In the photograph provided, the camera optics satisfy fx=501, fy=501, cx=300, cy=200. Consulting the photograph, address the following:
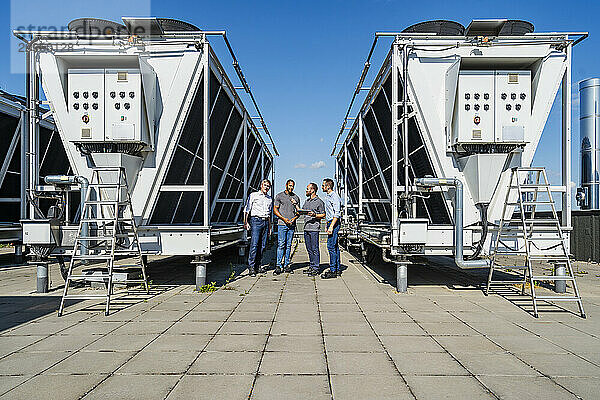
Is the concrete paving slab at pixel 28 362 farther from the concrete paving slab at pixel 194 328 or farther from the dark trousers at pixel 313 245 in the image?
the dark trousers at pixel 313 245

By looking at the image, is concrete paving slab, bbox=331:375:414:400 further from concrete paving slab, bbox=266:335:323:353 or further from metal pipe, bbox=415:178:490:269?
metal pipe, bbox=415:178:490:269

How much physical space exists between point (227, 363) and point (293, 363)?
52 cm

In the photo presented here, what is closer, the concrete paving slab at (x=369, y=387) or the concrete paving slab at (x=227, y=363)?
the concrete paving slab at (x=369, y=387)

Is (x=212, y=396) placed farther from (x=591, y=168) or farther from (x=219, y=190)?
(x=591, y=168)

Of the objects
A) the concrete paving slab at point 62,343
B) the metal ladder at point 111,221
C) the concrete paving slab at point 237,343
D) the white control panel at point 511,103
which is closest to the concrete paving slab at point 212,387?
the concrete paving slab at point 237,343

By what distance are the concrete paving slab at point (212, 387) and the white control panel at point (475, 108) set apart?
4.98 metres

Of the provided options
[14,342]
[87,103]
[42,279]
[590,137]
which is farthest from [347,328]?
[590,137]

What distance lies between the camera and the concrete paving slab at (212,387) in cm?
327

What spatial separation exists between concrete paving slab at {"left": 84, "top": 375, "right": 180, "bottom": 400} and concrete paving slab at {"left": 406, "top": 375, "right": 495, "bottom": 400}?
1687mm

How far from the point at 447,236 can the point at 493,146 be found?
149 cm

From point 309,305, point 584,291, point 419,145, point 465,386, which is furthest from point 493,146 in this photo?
point 465,386

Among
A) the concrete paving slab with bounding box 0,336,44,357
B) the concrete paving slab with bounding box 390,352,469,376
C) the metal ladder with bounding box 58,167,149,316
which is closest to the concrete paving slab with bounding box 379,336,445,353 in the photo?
the concrete paving slab with bounding box 390,352,469,376

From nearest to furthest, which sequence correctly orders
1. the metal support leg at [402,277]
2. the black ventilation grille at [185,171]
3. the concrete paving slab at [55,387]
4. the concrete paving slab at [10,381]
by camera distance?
the concrete paving slab at [55,387] < the concrete paving slab at [10,381] < the metal support leg at [402,277] < the black ventilation grille at [185,171]

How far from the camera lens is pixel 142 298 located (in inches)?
270
